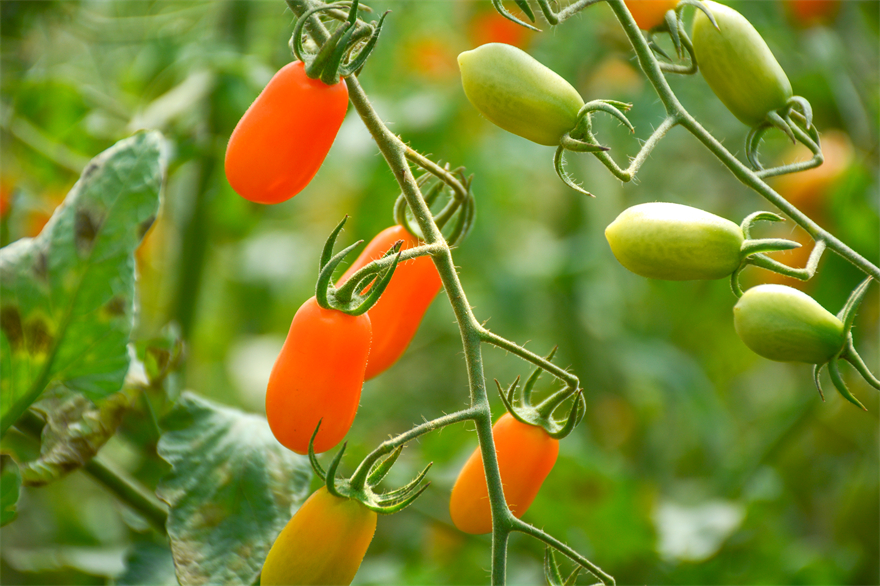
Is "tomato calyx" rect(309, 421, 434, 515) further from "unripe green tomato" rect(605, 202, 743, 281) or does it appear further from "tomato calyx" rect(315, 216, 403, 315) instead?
"unripe green tomato" rect(605, 202, 743, 281)

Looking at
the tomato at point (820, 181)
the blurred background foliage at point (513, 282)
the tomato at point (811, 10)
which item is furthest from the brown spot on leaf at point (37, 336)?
the tomato at point (811, 10)

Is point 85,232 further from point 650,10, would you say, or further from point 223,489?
point 650,10

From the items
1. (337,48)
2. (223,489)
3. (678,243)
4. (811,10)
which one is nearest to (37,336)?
(223,489)

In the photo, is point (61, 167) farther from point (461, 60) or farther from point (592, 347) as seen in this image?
point (592, 347)

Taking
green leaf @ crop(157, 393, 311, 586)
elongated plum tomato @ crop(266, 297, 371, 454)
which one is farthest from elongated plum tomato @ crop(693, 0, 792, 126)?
green leaf @ crop(157, 393, 311, 586)

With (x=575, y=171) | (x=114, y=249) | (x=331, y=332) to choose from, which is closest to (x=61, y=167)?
(x=114, y=249)

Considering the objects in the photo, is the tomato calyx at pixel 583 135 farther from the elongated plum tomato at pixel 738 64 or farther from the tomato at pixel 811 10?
the tomato at pixel 811 10
